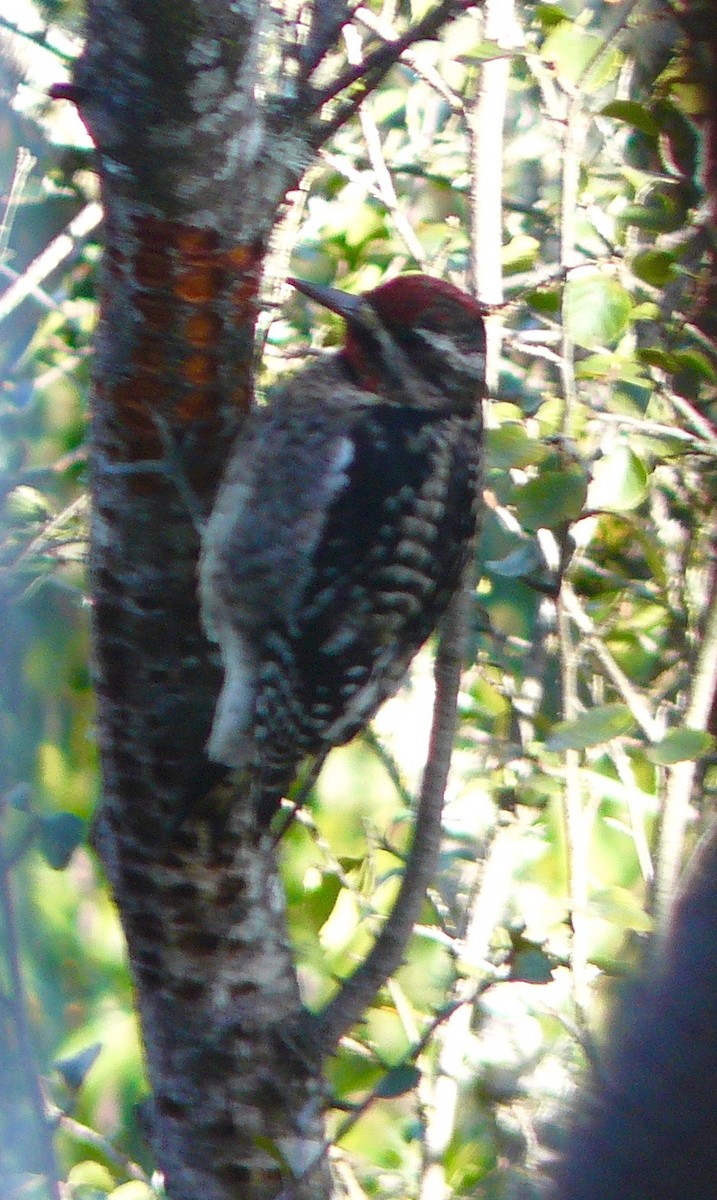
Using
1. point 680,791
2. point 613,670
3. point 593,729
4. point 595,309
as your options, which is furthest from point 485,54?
point 680,791

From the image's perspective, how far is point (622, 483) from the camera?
1.58 metres

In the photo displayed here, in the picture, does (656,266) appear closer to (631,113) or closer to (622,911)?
(631,113)

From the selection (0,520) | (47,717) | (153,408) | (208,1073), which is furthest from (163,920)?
(47,717)

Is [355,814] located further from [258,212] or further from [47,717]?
[258,212]

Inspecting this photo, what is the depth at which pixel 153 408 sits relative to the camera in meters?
1.33

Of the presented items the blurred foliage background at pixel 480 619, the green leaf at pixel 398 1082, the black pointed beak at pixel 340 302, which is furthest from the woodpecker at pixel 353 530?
the green leaf at pixel 398 1082

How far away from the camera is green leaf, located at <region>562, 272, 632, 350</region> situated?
1.52 metres

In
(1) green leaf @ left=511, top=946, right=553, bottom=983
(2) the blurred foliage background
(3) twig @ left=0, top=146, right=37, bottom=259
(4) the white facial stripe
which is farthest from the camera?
(3) twig @ left=0, top=146, right=37, bottom=259

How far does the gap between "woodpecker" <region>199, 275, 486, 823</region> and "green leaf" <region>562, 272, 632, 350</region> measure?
0.70 ft

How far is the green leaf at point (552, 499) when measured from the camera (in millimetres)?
1519

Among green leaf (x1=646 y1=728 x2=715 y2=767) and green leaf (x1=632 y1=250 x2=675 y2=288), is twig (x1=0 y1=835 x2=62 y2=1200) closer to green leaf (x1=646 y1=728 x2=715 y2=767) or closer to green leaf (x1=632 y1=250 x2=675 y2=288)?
green leaf (x1=646 y1=728 x2=715 y2=767)

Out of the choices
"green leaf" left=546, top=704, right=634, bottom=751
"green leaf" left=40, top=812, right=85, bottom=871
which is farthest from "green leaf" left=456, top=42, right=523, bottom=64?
"green leaf" left=40, top=812, right=85, bottom=871

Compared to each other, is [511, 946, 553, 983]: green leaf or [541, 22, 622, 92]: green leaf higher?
[541, 22, 622, 92]: green leaf

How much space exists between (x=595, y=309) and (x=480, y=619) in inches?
30.1
